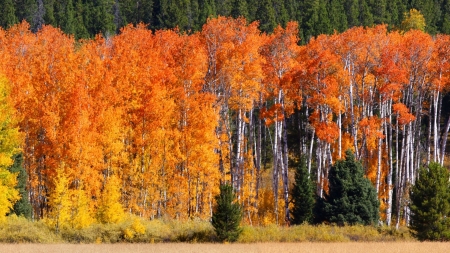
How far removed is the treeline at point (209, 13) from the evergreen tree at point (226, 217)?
4933 centimetres

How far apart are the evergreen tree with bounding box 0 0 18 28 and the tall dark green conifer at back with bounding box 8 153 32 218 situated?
155 ft

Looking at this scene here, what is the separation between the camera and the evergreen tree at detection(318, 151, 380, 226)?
1574 inches

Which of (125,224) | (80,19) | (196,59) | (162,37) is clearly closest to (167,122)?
(196,59)

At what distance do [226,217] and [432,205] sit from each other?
358 inches

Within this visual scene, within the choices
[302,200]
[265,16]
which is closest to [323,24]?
[265,16]

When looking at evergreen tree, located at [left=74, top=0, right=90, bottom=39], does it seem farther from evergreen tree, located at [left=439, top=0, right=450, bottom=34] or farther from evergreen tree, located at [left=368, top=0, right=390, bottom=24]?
evergreen tree, located at [left=439, top=0, right=450, bottom=34]

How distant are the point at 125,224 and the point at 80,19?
59.4 meters

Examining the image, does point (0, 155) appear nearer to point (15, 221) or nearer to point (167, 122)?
point (15, 221)

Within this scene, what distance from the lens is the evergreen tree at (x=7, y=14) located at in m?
87.2

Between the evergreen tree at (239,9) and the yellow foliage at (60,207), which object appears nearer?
the yellow foliage at (60,207)

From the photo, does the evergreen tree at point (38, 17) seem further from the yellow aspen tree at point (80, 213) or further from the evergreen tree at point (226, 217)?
the evergreen tree at point (226, 217)

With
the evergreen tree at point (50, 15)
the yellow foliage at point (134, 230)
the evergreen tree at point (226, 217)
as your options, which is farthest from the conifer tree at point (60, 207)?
the evergreen tree at point (50, 15)

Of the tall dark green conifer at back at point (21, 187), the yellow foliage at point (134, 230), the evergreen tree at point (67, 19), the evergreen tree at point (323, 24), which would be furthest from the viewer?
the evergreen tree at point (67, 19)

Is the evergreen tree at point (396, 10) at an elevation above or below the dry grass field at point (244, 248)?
above
